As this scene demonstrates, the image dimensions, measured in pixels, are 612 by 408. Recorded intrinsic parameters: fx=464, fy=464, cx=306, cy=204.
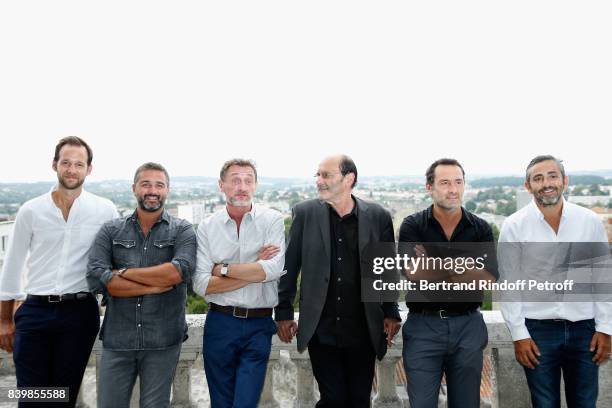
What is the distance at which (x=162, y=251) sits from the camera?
3475mm

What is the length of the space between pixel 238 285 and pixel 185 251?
472mm

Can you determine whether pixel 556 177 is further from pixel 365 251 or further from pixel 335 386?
pixel 335 386

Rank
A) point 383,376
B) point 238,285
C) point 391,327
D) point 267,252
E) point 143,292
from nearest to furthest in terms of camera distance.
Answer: point 143,292 → point 238,285 → point 267,252 → point 391,327 → point 383,376

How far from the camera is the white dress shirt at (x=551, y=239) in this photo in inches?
133

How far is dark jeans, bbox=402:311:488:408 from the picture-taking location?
3352mm

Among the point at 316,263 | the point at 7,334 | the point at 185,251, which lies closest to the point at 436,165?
the point at 316,263

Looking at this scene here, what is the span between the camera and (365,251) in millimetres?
3498

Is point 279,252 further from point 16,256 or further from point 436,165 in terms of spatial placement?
point 16,256

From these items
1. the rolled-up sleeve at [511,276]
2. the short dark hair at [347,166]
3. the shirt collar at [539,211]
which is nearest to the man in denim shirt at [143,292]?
the short dark hair at [347,166]

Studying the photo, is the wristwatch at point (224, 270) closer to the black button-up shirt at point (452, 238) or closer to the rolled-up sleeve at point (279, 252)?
the rolled-up sleeve at point (279, 252)

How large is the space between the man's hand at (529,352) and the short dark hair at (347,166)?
67.6 inches

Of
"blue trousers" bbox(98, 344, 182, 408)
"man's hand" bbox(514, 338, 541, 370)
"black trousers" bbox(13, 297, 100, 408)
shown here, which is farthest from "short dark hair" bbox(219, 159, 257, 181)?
"man's hand" bbox(514, 338, 541, 370)

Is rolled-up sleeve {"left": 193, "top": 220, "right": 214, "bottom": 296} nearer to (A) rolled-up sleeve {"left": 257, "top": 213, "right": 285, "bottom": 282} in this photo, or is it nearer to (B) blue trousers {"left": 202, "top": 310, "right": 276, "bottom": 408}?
(B) blue trousers {"left": 202, "top": 310, "right": 276, "bottom": 408}

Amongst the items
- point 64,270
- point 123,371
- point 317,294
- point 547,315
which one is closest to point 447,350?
point 547,315
